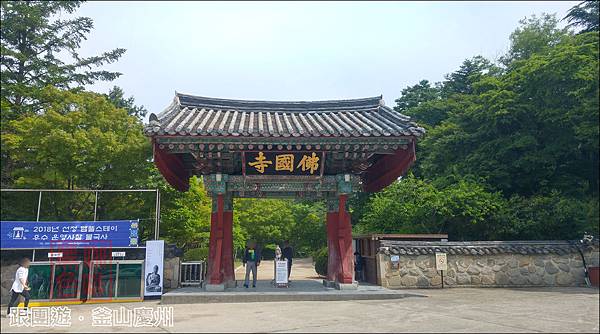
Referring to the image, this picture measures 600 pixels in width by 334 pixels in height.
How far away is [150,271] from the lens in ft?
39.1

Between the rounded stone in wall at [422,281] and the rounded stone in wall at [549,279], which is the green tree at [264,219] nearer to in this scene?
the rounded stone in wall at [422,281]

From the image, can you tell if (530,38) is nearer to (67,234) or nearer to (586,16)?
(586,16)

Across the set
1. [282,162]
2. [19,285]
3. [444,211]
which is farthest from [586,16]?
[19,285]

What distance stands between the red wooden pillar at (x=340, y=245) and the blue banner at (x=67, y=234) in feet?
21.3

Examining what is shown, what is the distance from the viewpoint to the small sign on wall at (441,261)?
14.5 metres

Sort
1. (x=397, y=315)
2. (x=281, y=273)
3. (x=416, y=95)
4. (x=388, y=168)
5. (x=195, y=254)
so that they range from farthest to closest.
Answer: (x=416, y=95) → (x=195, y=254) → (x=388, y=168) → (x=281, y=273) → (x=397, y=315)

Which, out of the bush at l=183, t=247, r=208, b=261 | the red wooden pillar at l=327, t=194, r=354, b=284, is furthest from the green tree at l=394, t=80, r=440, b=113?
the red wooden pillar at l=327, t=194, r=354, b=284

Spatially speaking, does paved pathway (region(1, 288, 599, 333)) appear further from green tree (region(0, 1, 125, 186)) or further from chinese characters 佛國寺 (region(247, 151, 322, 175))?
green tree (region(0, 1, 125, 186))

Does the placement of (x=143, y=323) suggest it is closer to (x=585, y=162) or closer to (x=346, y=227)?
(x=346, y=227)

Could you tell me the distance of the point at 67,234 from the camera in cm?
1166

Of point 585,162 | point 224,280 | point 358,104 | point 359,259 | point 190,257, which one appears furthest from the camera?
point 190,257

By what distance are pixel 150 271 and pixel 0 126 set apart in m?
10.5

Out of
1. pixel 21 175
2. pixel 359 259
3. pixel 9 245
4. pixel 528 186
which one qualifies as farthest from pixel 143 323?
pixel 528 186

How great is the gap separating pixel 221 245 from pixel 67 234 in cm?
467
